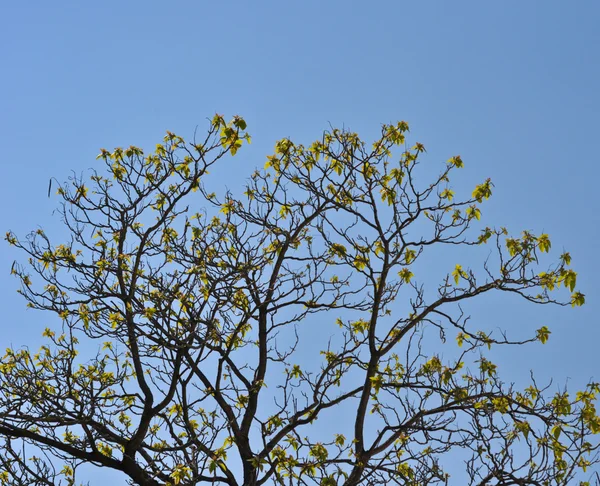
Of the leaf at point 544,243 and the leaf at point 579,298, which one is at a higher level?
the leaf at point 544,243

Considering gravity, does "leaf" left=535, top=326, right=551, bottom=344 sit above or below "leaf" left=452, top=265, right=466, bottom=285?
below

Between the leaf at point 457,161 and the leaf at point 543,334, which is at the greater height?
the leaf at point 457,161

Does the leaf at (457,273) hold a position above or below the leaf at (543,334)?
above

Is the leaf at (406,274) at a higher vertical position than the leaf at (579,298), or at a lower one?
higher

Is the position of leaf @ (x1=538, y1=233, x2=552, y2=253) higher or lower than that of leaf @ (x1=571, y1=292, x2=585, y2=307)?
higher

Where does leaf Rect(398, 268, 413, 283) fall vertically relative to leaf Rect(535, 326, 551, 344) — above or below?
above

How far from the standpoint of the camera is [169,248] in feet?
28.2

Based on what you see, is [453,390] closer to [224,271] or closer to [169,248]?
[224,271]

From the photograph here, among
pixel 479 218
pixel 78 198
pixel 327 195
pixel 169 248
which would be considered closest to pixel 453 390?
pixel 479 218

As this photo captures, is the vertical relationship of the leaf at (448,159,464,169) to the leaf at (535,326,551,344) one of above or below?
above

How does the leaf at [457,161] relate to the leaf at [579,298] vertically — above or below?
above

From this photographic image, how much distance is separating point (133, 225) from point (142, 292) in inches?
37.2

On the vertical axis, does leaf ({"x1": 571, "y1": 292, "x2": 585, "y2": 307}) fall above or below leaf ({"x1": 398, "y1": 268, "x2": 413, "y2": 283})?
below

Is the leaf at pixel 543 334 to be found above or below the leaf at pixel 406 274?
below
